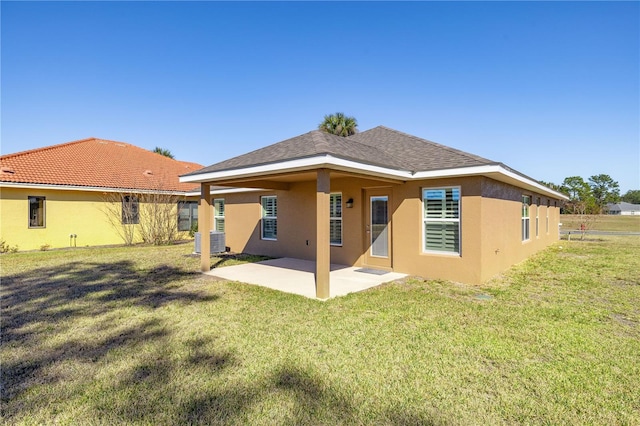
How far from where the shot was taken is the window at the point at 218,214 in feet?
50.4

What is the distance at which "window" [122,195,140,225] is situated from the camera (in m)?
16.6

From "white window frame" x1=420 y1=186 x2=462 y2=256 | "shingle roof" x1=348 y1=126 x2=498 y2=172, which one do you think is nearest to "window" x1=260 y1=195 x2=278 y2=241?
"shingle roof" x1=348 y1=126 x2=498 y2=172

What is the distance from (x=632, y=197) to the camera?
352 feet

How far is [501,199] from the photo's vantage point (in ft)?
29.9

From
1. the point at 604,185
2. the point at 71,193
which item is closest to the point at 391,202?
the point at 71,193

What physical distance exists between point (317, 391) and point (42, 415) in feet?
8.10

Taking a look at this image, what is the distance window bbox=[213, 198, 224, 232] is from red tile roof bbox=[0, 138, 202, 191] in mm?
4439

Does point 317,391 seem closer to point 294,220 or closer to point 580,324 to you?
point 580,324

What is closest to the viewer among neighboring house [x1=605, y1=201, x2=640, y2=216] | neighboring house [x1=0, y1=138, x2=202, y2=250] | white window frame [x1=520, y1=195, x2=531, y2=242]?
white window frame [x1=520, y1=195, x2=531, y2=242]

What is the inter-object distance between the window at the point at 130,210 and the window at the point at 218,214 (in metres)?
4.80

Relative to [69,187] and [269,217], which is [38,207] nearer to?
[69,187]

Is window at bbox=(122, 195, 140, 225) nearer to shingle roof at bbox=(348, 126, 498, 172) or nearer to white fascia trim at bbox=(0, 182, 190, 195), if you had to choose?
white fascia trim at bbox=(0, 182, 190, 195)

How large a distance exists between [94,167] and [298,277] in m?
14.9

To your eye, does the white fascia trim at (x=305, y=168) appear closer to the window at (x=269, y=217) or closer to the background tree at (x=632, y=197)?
the window at (x=269, y=217)
